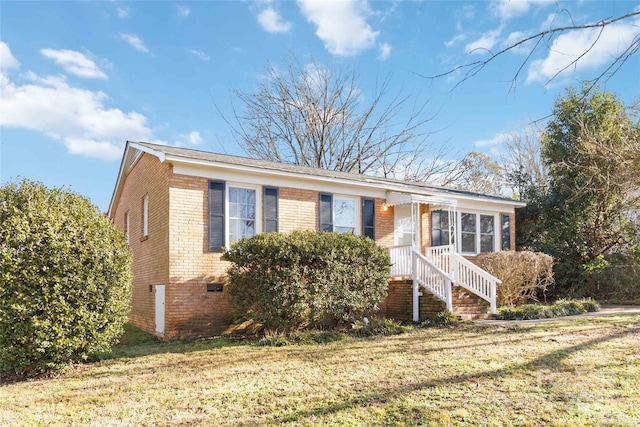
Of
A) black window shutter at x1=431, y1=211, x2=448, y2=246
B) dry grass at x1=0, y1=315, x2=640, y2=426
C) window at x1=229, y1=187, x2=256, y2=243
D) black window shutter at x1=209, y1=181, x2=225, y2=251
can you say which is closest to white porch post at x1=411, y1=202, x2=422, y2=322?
black window shutter at x1=431, y1=211, x2=448, y2=246

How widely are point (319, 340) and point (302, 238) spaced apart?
2121mm

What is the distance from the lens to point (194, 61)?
17.9 meters

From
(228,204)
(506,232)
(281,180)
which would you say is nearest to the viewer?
(228,204)

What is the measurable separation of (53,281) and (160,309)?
4.25m

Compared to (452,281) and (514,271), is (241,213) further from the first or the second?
(514,271)

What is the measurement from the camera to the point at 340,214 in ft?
45.0

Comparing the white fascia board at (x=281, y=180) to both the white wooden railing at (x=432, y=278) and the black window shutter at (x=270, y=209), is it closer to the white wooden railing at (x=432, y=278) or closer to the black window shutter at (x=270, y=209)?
the black window shutter at (x=270, y=209)

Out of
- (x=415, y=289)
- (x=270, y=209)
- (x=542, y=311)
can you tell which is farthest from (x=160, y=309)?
(x=542, y=311)

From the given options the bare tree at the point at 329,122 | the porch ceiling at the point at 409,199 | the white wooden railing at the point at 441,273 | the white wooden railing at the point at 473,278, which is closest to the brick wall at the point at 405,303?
the white wooden railing at the point at 441,273

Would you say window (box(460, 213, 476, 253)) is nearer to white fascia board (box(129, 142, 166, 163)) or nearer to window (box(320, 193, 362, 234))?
window (box(320, 193, 362, 234))

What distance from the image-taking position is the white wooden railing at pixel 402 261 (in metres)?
13.2

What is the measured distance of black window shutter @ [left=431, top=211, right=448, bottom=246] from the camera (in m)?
15.7

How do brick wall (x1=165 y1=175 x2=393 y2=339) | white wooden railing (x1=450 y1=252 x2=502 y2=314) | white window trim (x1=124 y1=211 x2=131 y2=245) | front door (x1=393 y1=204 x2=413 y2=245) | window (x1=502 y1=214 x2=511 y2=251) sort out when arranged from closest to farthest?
brick wall (x1=165 y1=175 x2=393 y2=339) → white wooden railing (x1=450 y1=252 x2=502 y2=314) → front door (x1=393 y1=204 x2=413 y2=245) → white window trim (x1=124 y1=211 x2=131 y2=245) → window (x1=502 y1=214 x2=511 y2=251)

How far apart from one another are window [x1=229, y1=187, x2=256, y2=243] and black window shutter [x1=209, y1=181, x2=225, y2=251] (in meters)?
0.32
